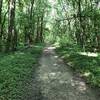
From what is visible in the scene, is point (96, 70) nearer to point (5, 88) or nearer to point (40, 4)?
point (5, 88)

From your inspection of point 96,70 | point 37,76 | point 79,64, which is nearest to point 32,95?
point 37,76

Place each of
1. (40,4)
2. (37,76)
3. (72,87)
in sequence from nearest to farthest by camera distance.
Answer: (72,87), (37,76), (40,4)

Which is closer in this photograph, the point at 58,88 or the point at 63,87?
the point at 58,88

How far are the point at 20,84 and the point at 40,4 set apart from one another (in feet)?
120

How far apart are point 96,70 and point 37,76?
3726 millimetres

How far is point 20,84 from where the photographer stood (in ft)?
32.9

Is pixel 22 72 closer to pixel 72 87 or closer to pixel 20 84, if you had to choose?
pixel 20 84

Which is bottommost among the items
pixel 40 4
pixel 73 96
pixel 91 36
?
pixel 73 96

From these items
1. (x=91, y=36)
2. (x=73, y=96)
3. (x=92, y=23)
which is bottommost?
(x=73, y=96)

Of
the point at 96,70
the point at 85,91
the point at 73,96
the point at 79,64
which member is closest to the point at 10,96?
the point at 73,96

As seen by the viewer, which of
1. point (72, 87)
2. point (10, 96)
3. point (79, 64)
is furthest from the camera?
point (79, 64)

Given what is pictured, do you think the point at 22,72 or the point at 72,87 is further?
the point at 22,72

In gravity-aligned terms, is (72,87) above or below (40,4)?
below

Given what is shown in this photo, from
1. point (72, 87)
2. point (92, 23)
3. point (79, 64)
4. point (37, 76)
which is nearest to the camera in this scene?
point (72, 87)
